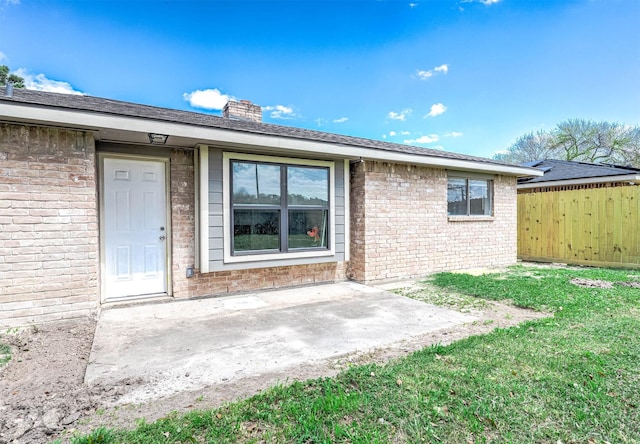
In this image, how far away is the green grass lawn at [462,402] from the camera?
198 cm

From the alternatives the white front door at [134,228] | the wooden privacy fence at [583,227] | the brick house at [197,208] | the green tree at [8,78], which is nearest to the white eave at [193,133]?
the brick house at [197,208]

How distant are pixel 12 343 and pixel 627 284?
368 inches

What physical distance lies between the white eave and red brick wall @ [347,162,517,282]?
0.36 metres

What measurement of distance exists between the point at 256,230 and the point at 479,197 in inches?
234

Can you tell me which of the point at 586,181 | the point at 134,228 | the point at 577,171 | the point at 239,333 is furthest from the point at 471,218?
the point at 134,228

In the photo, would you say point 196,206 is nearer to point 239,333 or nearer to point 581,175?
point 239,333

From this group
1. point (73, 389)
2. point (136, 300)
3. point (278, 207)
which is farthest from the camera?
point (278, 207)

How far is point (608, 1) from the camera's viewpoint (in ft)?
29.7

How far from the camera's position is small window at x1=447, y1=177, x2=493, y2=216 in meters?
8.00

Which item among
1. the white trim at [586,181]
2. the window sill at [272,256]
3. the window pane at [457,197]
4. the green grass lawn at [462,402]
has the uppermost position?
the white trim at [586,181]

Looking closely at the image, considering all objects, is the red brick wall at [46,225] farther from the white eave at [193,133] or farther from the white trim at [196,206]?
the white trim at [196,206]

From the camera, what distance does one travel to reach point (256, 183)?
18.6 feet

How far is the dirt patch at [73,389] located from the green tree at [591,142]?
25387mm

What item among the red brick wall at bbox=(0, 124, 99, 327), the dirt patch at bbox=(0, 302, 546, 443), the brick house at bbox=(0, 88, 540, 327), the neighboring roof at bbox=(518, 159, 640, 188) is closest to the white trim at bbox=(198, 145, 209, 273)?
the brick house at bbox=(0, 88, 540, 327)
